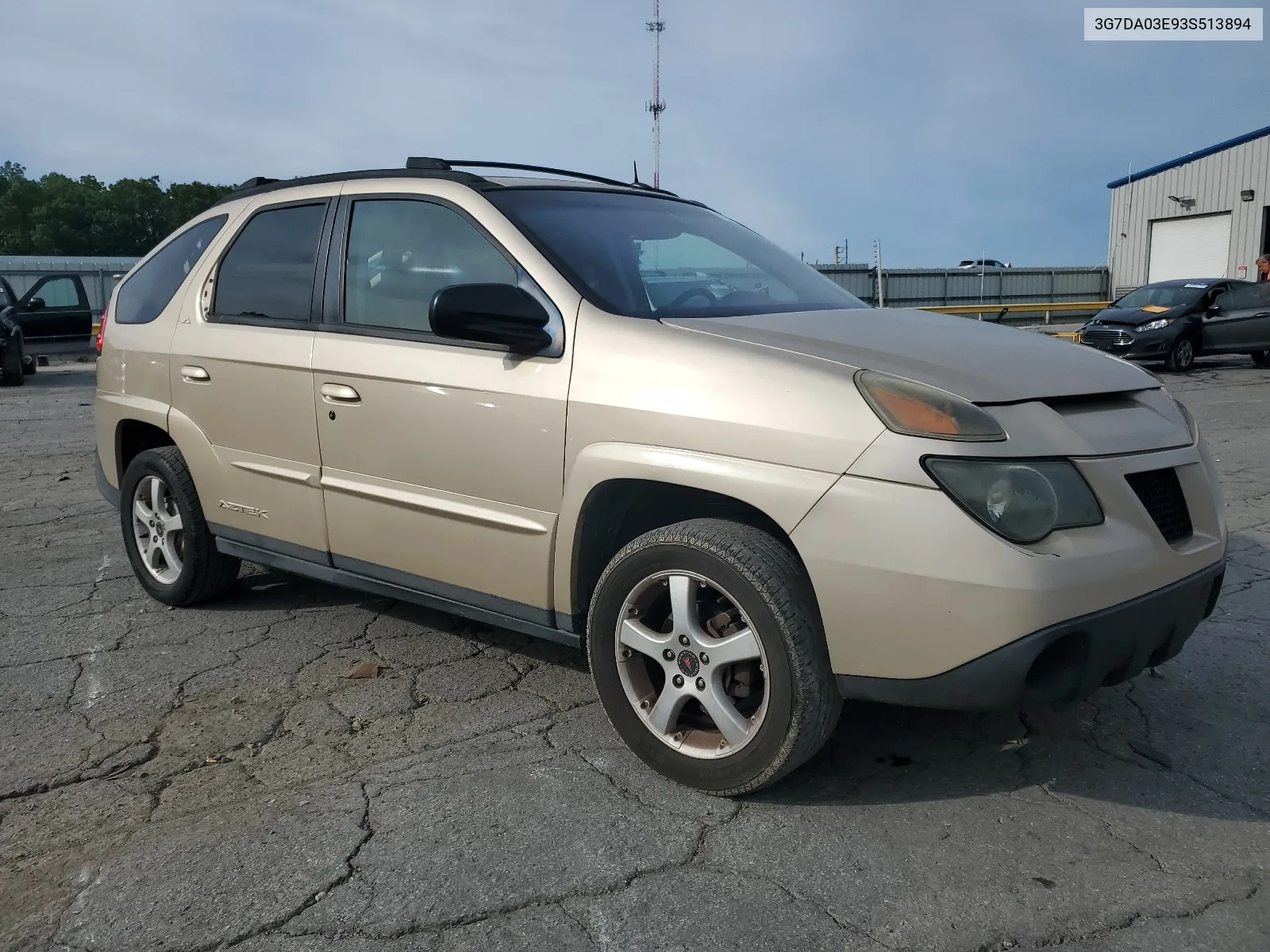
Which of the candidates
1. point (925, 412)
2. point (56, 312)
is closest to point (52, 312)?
point (56, 312)

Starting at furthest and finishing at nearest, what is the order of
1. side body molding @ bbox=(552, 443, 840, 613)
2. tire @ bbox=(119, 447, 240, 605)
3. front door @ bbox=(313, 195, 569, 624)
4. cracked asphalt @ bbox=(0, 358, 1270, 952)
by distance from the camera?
tire @ bbox=(119, 447, 240, 605) < front door @ bbox=(313, 195, 569, 624) < side body molding @ bbox=(552, 443, 840, 613) < cracked asphalt @ bbox=(0, 358, 1270, 952)

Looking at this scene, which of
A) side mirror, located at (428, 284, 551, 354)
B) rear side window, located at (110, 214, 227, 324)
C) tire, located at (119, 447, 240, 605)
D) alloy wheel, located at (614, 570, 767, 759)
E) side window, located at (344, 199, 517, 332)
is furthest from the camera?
rear side window, located at (110, 214, 227, 324)

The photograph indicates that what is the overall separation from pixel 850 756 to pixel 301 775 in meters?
1.61

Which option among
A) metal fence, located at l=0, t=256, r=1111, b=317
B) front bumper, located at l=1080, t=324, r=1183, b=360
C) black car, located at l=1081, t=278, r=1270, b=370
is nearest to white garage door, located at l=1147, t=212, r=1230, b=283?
metal fence, located at l=0, t=256, r=1111, b=317

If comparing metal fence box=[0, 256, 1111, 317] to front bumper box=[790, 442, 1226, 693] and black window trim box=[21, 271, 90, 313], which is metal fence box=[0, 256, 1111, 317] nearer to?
black window trim box=[21, 271, 90, 313]

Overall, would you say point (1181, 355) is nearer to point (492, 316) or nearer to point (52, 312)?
point (492, 316)

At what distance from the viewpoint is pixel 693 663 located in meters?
2.91

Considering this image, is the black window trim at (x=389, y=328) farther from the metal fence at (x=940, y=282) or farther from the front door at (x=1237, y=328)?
the metal fence at (x=940, y=282)

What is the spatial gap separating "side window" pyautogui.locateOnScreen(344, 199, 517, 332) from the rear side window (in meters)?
1.08

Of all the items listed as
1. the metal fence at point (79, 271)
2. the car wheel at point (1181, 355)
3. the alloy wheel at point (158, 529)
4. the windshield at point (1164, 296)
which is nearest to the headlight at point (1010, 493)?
the alloy wheel at point (158, 529)

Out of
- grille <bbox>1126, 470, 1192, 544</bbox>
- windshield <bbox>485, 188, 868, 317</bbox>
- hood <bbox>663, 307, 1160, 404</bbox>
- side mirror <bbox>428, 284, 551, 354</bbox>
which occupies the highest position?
windshield <bbox>485, 188, 868, 317</bbox>

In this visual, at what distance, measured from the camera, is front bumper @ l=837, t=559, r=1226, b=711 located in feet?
8.25

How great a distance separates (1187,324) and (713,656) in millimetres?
16005

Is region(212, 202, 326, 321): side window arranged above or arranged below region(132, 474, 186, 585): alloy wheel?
above
